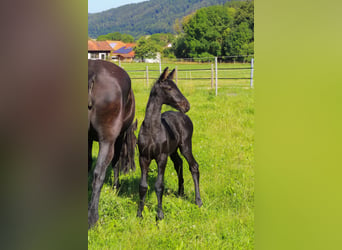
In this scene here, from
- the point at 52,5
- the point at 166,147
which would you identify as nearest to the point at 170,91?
the point at 166,147

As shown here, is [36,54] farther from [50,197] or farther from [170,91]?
[170,91]

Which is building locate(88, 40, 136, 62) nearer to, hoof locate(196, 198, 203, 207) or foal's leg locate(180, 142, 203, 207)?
foal's leg locate(180, 142, 203, 207)

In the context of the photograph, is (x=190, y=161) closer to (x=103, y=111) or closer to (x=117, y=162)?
(x=103, y=111)

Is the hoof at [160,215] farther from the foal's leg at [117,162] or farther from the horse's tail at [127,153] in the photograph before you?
the horse's tail at [127,153]

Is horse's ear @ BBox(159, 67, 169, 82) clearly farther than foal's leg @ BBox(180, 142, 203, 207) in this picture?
No

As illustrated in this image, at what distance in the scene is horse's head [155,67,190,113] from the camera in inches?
101

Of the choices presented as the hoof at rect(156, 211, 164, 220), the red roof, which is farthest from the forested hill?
the hoof at rect(156, 211, 164, 220)

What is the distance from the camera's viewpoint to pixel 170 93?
8.39ft

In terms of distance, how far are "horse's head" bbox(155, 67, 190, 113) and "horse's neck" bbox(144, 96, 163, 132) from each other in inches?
2.6

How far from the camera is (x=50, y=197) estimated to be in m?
0.95

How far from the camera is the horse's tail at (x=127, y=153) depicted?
403 centimetres

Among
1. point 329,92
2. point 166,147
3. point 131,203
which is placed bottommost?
point 131,203

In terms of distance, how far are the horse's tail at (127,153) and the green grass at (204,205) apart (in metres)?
0.12

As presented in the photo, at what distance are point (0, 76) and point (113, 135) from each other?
1.81 metres
